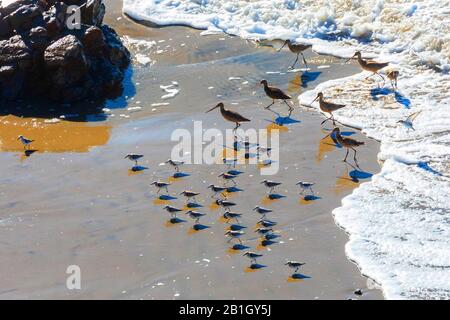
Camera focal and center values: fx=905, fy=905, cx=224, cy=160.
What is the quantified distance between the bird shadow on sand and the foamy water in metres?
0.02

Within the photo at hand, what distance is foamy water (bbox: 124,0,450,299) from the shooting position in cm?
897

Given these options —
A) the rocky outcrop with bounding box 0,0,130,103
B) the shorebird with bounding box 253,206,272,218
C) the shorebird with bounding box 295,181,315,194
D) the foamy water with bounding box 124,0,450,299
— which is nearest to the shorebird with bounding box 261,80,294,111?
the foamy water with bounding box 124,0,450,299

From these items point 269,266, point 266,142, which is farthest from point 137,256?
point 266,142

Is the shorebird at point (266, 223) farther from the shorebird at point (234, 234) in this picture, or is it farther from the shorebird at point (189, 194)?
the shorebird at point (189, 194)

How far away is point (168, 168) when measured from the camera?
1138 centimetres

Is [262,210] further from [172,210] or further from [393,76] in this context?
[393,76]

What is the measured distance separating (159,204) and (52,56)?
4.70 metres

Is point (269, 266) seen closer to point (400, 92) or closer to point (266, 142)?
point (266, 142)

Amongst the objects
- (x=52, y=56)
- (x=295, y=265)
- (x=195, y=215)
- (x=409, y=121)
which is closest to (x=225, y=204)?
(x=195, y=215)

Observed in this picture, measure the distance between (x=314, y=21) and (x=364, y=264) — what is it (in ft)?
30.0

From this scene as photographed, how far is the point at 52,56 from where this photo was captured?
14086 millimetres

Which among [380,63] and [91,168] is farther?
[380,63]

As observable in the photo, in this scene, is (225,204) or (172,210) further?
(225,204)

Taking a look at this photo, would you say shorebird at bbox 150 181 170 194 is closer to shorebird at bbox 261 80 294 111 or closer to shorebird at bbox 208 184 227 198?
shorebird at bbox 208 184 227 198
